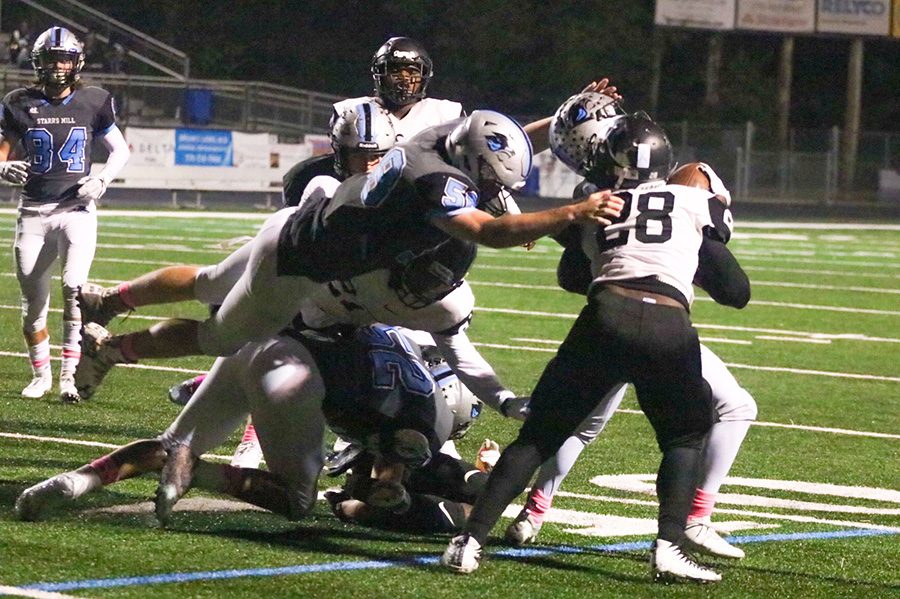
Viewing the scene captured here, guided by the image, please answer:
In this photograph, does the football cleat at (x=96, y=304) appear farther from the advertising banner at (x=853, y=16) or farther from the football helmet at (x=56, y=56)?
the advertising banner at (x=853, y=16)

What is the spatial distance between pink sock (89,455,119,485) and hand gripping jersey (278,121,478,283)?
0.90 metres

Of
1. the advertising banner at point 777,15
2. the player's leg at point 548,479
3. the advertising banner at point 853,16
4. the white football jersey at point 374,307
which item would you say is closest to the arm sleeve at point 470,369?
the white football jersey at point 374,307

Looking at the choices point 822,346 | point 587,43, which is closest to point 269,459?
point 822,346

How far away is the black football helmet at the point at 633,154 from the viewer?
530cm

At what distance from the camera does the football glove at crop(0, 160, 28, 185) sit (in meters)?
9.05

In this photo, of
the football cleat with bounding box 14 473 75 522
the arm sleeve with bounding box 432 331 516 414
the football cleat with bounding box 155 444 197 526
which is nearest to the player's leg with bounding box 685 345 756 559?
the arm sleeve with bounding box 432 331 516 414

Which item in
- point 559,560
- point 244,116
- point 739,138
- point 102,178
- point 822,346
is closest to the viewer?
point 559,560

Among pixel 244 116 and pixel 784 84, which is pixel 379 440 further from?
pixel 784 84

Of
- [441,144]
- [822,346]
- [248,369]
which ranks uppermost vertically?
[441,144]

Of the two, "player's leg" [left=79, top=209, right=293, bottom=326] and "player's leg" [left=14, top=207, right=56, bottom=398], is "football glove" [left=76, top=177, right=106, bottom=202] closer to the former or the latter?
"player's leg" [left=14, top=207, right=56, bottom=398]

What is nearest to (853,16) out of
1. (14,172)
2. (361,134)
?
(14,172)

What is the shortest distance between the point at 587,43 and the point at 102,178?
35.1 metres

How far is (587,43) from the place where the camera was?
1709 inches

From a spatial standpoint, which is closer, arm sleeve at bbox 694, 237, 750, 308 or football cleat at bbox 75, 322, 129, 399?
arm sleeve at bbox 694, 237, 750, 308
